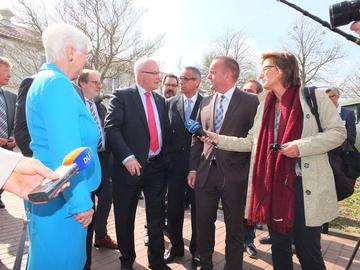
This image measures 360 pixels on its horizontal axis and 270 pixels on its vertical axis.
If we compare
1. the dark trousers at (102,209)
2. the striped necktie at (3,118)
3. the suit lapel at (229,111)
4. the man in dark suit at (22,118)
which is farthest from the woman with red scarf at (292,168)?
the striped necktie at (3,118)

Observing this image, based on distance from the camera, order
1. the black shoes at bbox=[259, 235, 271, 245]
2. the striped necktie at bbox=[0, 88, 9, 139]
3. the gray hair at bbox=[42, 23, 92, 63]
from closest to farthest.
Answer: the gray hair at bbox=[42, 23, 92, 63]
the black shoes at bbox=[259, 235, 271, 245]
the striped necktie at bbox=[0, 88, 9, 139]

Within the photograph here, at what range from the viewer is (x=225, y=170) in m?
3.46

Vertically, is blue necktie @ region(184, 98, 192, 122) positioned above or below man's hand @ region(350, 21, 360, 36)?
below

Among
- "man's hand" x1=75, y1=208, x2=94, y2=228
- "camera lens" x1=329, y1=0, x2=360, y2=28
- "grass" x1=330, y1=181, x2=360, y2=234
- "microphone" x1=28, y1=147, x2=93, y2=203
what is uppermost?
"camera lens" x1=329, y1=0, x2=360, y2=28

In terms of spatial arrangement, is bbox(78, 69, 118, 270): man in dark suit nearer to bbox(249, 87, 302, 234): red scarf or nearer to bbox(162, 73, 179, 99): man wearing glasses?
bbox(162, 73, 179, 99): man wearing glasses

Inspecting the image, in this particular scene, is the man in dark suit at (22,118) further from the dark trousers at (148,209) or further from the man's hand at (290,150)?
the man's hand at (290,150)

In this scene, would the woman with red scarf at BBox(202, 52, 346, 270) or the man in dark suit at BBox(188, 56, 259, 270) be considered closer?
the woman with red scarf at BBox(202, 52, 346, 270)

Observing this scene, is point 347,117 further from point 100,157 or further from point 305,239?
point 100,157

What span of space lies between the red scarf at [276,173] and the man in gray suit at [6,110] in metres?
4.07

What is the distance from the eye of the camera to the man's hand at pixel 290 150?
2.58 metres

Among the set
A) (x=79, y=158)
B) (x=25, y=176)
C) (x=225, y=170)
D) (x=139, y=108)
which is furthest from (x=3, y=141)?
(x=79, y=158)

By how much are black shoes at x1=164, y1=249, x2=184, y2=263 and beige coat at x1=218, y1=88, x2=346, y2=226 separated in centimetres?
210

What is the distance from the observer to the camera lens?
2.18 meters

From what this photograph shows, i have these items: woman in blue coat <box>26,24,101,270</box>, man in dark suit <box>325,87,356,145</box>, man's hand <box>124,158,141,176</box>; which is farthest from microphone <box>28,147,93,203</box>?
man in dark suit <box>325,87,356,145</box>
